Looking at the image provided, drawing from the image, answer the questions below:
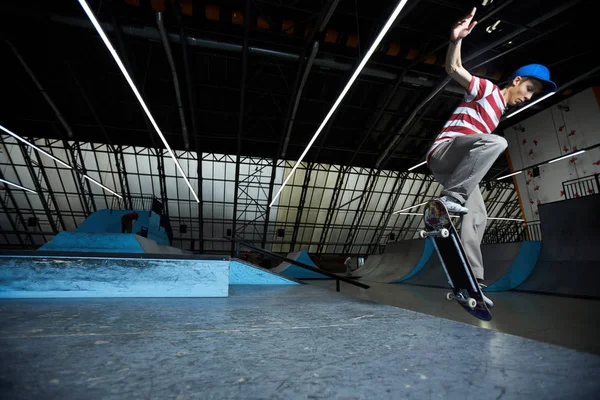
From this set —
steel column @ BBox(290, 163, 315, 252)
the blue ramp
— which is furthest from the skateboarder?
steel column @ BBox(290, 163, 315, 252)

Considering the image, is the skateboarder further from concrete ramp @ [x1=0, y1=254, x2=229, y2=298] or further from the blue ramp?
the blue ramp

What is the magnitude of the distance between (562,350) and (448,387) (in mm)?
625

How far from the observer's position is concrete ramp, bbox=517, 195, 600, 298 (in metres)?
6.04

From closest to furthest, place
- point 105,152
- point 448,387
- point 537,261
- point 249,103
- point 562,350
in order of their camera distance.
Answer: point 448,387
point 562,350
point 537,261
point 249,103
point 105,152

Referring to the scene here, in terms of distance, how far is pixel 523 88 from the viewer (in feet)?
7.96

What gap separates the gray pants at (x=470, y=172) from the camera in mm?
2133

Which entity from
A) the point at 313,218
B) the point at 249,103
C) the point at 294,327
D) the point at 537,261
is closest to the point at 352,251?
the point at 313,218

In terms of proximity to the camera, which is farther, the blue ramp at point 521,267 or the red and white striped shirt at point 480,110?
the blue ramp at point 521,267

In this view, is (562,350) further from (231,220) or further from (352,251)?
(352,251)

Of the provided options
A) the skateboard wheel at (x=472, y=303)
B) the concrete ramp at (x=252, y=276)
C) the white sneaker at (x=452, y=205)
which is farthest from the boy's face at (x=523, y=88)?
the concrete ramp at (x=252, y=276)

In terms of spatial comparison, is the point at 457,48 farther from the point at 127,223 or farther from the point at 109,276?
the point at 127,223

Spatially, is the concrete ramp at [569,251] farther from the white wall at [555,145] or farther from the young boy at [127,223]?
the young boy at [127,223]

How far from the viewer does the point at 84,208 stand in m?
24.4

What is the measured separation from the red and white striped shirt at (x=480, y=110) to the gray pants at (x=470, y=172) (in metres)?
0.17
